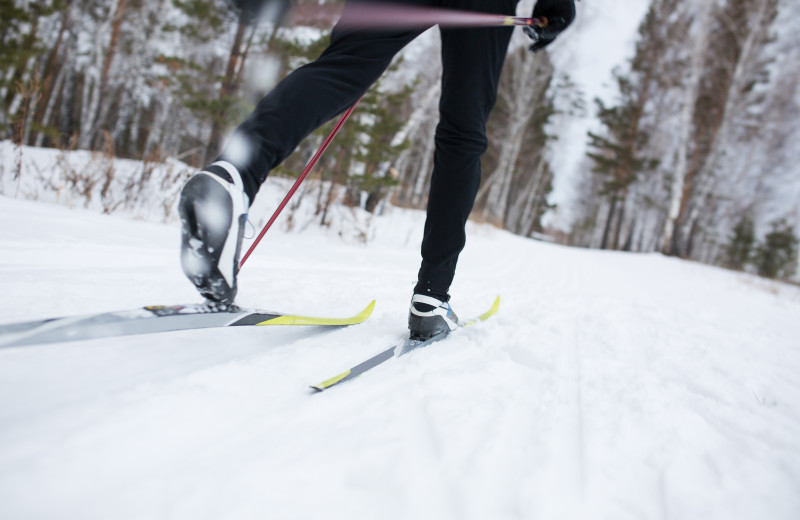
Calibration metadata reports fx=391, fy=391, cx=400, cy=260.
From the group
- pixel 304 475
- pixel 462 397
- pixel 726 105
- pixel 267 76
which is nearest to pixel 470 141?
pixel 462 397

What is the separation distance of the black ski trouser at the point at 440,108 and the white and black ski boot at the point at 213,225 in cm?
6

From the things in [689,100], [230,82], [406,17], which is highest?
[689,100]

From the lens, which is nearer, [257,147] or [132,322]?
[132,322]

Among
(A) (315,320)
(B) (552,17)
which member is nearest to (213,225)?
(A) (315,320)

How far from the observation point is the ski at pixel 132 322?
1.97 feet

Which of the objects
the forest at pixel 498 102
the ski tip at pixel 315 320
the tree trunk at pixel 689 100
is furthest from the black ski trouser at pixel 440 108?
the tree trunk at pixel 689 100

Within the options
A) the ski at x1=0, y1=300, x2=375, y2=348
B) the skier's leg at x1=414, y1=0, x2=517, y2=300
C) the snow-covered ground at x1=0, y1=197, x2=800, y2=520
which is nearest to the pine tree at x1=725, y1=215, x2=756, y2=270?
the snow-covered ground at x1=0, y1=197, x2=800, y2=520

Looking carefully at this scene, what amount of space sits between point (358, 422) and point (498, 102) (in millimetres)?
17024

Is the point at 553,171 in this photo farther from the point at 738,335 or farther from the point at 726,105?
the point at 738,335

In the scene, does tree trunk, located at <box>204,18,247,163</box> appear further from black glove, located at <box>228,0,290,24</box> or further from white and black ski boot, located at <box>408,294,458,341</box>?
white and black ski boot, located at <box>408,294,458,341</box>

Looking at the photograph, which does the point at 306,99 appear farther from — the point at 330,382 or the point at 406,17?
the point at 330,382

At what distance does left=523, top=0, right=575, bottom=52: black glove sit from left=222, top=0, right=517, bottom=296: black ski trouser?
118mm

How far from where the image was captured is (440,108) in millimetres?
1233

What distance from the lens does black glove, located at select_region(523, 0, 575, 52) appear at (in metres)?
1.23
